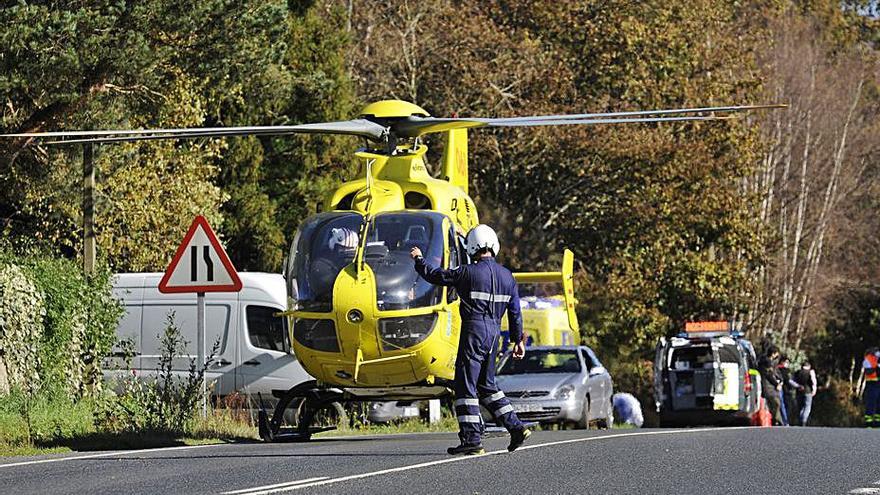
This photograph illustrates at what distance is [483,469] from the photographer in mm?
12250

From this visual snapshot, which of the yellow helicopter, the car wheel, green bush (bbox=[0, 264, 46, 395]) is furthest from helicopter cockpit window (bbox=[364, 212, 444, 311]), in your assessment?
the car wheel

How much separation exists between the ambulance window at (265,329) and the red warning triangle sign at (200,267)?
658 centimetres

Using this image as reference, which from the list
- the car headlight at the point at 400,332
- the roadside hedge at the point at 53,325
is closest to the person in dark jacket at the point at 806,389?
the roadside hedge at the point at 53,325

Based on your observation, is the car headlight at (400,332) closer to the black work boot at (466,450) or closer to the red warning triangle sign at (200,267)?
the red warning triangle sign at (200,267)

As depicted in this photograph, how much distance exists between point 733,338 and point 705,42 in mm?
14358

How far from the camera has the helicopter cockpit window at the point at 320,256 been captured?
17.8 metres

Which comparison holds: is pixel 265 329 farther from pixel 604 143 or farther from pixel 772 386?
pixel 604 143

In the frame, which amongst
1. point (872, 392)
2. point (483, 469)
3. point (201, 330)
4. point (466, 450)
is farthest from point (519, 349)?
point (872, 392)

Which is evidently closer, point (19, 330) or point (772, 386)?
point (19, 330)

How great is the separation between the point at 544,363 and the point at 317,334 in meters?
10.3

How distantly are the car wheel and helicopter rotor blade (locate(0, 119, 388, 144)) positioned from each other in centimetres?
788

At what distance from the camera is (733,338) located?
31.1 m

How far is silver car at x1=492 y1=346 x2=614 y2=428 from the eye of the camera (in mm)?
25422

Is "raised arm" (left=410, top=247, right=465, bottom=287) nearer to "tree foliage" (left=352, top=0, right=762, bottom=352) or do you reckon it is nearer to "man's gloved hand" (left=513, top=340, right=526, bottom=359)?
"man's gloved hand" (left=513, top=340, right=526, bottom=359)
